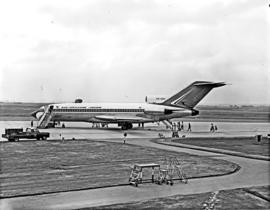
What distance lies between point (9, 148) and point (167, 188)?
15.8m

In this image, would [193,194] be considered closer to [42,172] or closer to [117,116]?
[42,172]

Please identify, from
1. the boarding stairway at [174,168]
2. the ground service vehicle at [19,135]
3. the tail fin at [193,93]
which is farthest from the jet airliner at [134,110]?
the boarding stairway at [174,168]

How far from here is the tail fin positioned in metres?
49.8

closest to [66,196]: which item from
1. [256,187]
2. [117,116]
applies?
[256,187]

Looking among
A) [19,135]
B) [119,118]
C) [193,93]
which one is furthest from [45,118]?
[193,93]

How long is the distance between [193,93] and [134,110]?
840 centimetres

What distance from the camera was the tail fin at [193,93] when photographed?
49750mm

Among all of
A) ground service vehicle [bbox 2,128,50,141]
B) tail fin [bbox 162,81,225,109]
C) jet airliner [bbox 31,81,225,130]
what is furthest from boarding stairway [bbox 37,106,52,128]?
tail fin [bbox 162,81,225,109]

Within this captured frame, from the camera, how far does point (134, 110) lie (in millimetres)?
51125

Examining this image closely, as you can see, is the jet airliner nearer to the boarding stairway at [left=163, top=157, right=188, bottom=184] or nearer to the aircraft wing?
the aircraft wing

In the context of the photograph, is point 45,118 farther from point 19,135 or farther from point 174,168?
point 174,168

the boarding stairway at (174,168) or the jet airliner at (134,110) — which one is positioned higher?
the jet airliner at (134,110)

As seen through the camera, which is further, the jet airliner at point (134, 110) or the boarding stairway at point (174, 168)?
the jet airliner at point (134, 110)

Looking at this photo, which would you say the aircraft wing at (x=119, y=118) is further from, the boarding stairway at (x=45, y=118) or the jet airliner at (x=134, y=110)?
the boarding stairway at (x=45, y=118)
